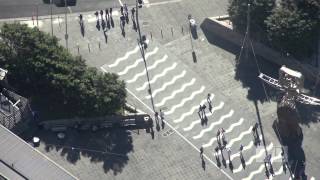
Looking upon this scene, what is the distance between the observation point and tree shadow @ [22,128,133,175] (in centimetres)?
9219

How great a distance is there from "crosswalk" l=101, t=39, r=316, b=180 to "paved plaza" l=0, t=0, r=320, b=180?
14 cm

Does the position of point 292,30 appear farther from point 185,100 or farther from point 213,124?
point 185,100

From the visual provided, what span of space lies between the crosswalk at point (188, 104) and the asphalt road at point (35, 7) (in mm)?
11449

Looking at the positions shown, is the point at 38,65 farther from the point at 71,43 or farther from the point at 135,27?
the point at 135,27

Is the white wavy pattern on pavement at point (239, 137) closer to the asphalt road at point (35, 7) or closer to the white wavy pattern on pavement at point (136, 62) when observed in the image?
the white wavy pattern on pavement at point (136, 62)

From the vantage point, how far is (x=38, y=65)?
92875 millimetres

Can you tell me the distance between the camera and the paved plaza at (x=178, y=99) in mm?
92625

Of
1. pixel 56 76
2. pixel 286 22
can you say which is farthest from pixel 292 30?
pixel 56 76

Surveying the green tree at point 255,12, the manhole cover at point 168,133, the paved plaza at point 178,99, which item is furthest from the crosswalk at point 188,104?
the green tree at point 255,12

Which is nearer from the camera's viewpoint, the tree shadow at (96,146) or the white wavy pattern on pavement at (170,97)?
the tree shadow at (96,146)

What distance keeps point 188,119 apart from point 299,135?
53.5 feet

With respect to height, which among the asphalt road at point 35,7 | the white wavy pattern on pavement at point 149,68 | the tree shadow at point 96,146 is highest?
the asphalt road at point 35,7

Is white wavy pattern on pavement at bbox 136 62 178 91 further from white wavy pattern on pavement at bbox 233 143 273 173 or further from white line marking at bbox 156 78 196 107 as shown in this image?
white wavy pattern on pavement at bbox 233 143 273 173

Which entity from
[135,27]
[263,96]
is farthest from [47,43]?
[263,96]
